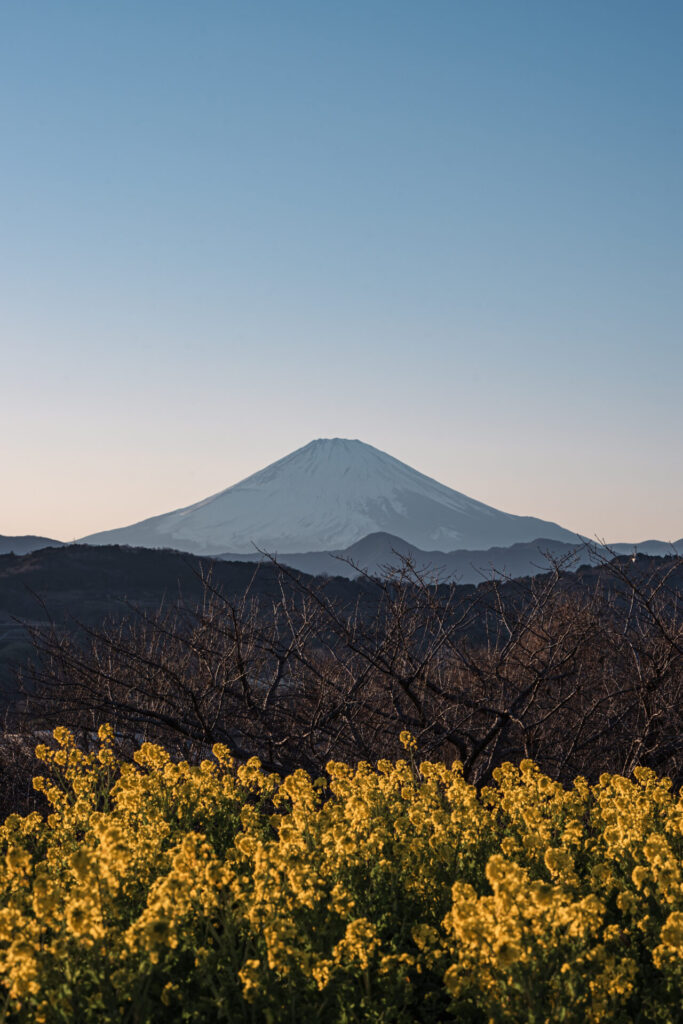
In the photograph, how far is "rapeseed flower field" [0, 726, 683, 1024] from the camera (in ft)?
10.4

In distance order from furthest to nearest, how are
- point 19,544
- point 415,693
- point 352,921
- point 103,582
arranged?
point 19,544, point 103,582, point 415,693, point 352,921

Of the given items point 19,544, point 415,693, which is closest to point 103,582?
point 415,693

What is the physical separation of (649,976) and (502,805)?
1.56m

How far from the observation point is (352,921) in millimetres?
3629

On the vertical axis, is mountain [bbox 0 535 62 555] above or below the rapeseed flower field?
above

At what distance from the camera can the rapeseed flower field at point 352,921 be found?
10.4 feet

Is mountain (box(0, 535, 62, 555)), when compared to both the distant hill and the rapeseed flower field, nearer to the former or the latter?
the distant hill

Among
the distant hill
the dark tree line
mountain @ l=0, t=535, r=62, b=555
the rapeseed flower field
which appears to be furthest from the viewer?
mountain @ l=0, t=535, r=62, b=555

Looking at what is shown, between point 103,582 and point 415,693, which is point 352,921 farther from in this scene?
point 103,582

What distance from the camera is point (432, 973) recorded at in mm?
4262

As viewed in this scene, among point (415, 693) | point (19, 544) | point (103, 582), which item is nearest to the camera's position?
point (415, 693)

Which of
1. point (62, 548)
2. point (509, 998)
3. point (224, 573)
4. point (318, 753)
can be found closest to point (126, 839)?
point (509, 998)

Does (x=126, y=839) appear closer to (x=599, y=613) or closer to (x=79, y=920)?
(x=79, y=920)

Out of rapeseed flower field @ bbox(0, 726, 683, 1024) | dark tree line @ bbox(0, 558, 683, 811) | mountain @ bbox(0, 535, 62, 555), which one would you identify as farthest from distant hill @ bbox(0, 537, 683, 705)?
mountain @ bbox(0, 535, 62, 555)
